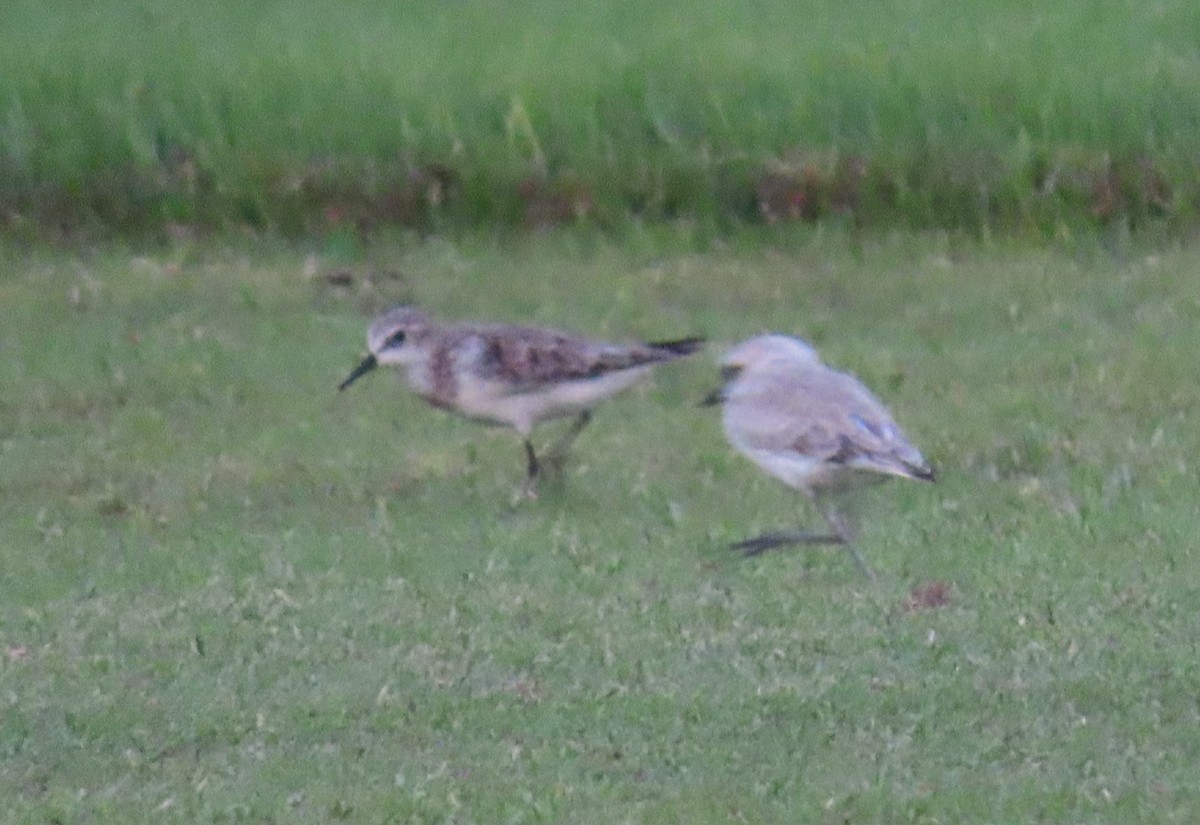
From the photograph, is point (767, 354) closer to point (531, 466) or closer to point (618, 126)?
point (531, 466)

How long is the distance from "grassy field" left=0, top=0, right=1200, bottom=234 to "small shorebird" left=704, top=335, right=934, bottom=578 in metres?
6.04

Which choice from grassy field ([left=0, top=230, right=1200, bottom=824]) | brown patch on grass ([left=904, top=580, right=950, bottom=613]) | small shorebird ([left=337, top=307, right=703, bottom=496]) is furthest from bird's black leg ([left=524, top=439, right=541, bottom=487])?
brown patch on grass ([left=904, top=580, right=950, bottom=613])

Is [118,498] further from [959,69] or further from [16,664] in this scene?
[959,69]

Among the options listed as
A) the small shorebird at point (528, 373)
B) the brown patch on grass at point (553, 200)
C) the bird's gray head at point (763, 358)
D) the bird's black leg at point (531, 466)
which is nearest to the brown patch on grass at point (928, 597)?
the bird's gray head at point (763, 358)

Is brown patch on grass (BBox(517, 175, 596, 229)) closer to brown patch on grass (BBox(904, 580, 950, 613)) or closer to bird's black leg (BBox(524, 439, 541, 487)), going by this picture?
bird's black leg (BBox(524, 439, 541, 487))

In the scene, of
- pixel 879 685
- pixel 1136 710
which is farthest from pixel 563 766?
pixel 1136 710

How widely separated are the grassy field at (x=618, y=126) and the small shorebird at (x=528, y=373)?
16.2ft

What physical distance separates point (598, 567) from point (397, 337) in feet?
7.19

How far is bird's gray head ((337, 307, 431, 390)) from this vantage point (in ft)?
35.8

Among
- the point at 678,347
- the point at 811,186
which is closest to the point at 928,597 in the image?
the point at 678,347

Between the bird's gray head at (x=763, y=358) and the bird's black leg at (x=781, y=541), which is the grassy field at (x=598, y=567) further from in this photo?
the bird's gray head at (x=763, y=358)

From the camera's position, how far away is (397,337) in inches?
432

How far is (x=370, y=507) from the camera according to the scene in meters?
10.2

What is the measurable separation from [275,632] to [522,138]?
8042 millimetres
